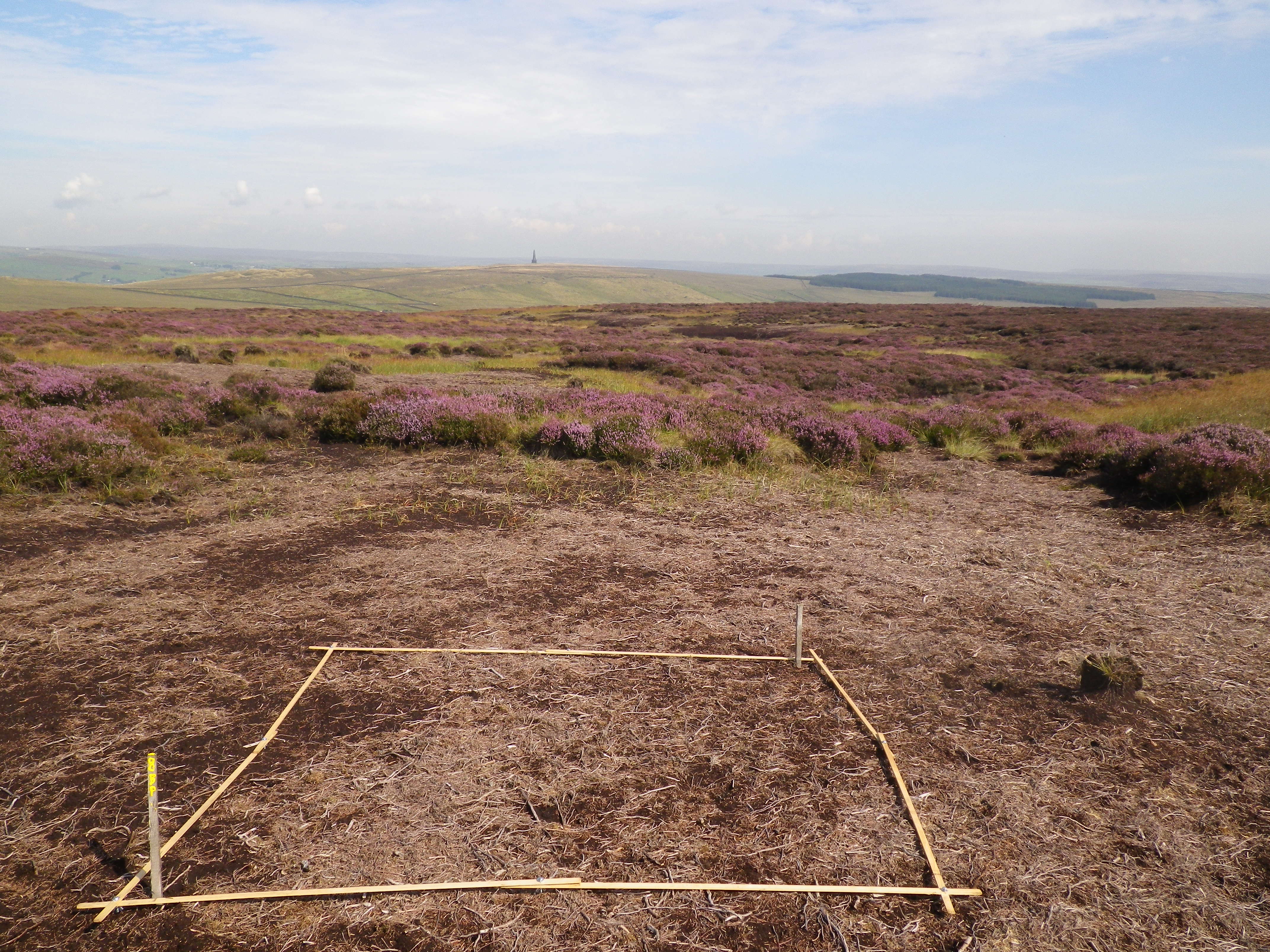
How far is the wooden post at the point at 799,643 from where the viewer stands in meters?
5.38

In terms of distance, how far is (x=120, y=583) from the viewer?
6.66 metres

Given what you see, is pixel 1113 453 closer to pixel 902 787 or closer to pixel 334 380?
pixel 902 787

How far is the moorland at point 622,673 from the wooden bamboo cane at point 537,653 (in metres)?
0.11

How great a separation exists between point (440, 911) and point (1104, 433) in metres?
15.0

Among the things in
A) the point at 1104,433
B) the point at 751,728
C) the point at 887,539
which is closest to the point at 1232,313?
the point at 1104,433

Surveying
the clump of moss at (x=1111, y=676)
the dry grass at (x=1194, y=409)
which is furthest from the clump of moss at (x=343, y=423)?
the dry grass at (x=1194, y=409)

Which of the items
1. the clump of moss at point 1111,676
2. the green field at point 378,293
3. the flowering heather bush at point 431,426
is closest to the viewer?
the clump of moss at point 1111,676

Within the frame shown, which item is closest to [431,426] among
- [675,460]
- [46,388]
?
[675,460]

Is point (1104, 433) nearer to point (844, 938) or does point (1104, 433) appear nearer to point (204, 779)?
point (844, 938)

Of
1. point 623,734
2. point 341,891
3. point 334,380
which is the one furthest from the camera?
point 334,380

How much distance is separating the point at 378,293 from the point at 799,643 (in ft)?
507

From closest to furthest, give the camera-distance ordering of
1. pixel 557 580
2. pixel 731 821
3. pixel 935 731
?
1. pixel 731 821
2. pixel 935 731
3. pixel 557 580

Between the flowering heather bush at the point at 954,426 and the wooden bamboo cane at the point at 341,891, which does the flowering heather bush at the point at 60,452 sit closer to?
the wooden bamboo cane at the point at 341,891

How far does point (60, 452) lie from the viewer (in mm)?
9461
